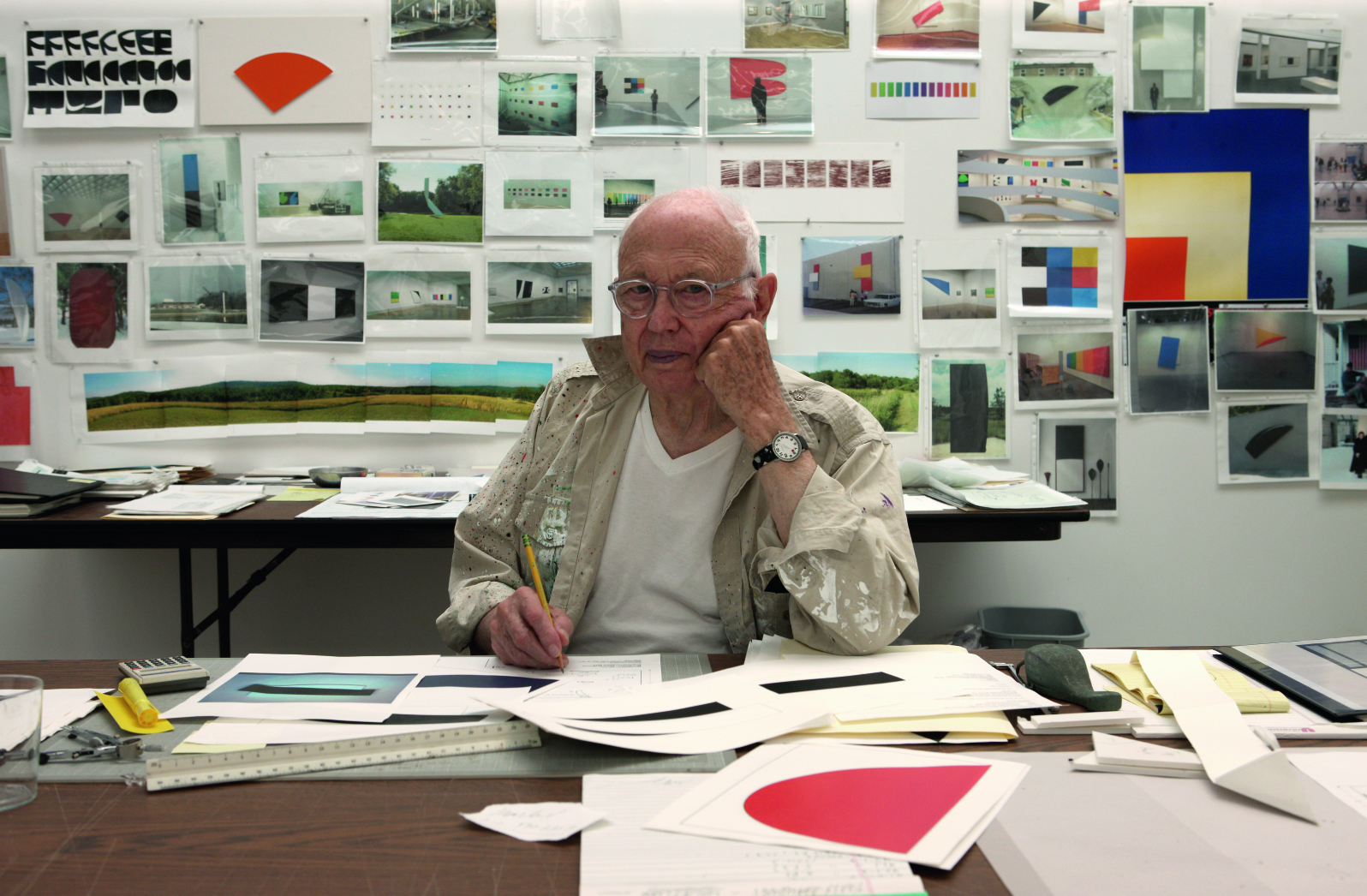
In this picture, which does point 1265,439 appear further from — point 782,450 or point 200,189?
point 200,189

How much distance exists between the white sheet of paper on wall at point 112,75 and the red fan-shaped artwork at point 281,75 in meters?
0.15

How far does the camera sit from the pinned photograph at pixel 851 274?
8.55 ft

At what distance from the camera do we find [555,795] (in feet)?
2.41

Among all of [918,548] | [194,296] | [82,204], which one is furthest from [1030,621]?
[82,204]

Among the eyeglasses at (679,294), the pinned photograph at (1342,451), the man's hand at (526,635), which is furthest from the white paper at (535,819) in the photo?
the pinned photograph at (1342,451)

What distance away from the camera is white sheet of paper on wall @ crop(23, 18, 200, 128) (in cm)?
252

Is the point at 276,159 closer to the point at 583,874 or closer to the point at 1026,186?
the point at 1026,186

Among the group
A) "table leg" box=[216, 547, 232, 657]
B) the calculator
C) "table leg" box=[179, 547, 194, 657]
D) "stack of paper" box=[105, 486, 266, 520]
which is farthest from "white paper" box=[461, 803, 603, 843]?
"table leg" box=[216, 547, 232, 657]

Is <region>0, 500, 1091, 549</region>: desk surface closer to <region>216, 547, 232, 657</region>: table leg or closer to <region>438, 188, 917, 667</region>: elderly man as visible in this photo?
<region>216, 547, 232, 657</region>: table leg

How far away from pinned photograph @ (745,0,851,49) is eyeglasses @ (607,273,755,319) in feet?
5.07

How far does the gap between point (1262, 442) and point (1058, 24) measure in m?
1.33

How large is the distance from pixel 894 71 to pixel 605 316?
106cm

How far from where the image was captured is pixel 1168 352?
265 cm

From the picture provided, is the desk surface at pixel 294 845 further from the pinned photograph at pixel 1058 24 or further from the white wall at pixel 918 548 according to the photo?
the pinned photograph at pixel 1058 24
